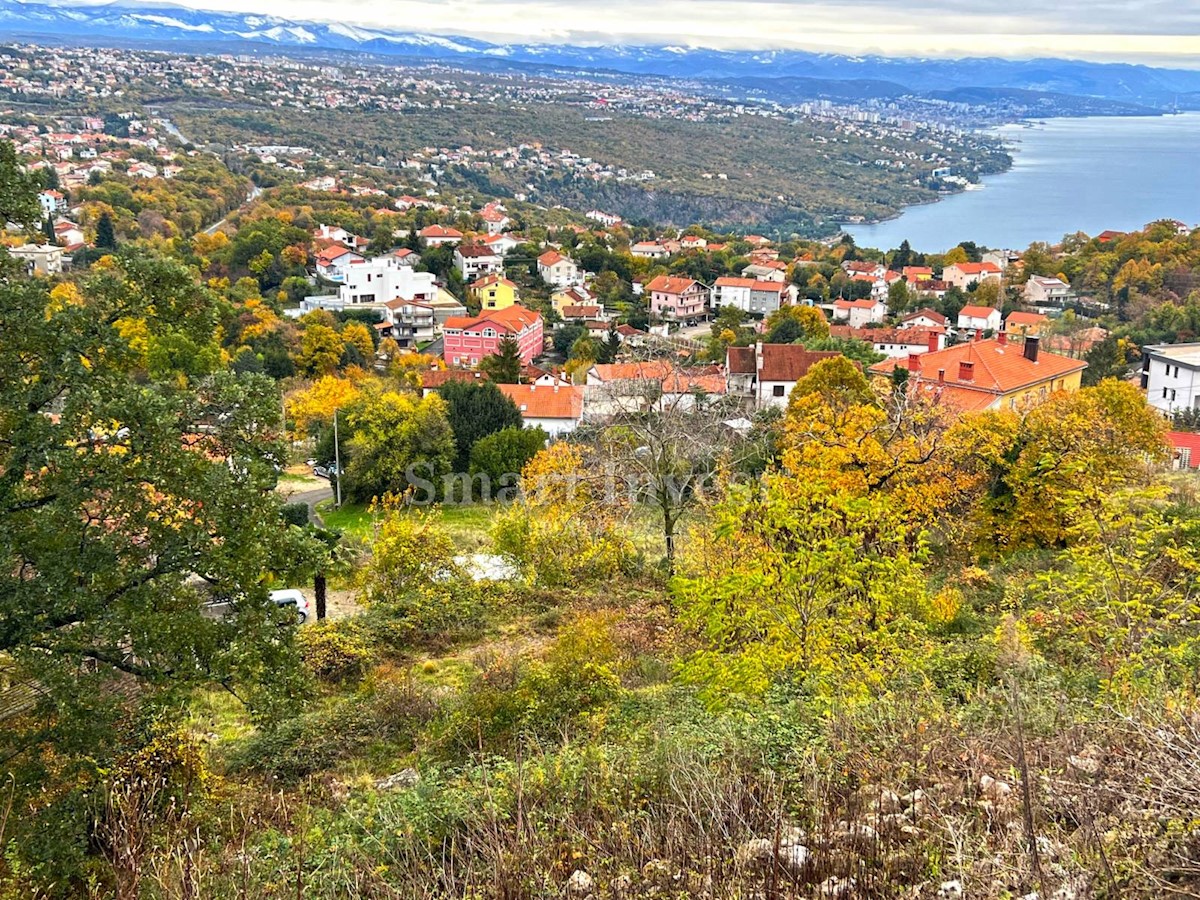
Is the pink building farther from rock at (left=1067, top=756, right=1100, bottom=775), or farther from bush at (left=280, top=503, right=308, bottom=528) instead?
rock at (left=1067, top=756, right=1100, bottom=775)

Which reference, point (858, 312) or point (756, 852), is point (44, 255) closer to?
point (858, 312)

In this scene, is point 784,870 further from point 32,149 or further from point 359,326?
point 32,149

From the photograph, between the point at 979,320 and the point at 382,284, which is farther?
the point at 382,284

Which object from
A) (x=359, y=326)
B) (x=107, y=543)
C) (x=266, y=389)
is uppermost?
(x=266, y=389)

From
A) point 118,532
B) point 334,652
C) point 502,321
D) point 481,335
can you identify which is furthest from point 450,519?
point 481,335

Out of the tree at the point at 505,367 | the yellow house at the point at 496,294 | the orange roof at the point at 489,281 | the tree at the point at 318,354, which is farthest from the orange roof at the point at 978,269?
the tree at the point at 318,354

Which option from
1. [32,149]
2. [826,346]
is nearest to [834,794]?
[826,346]
